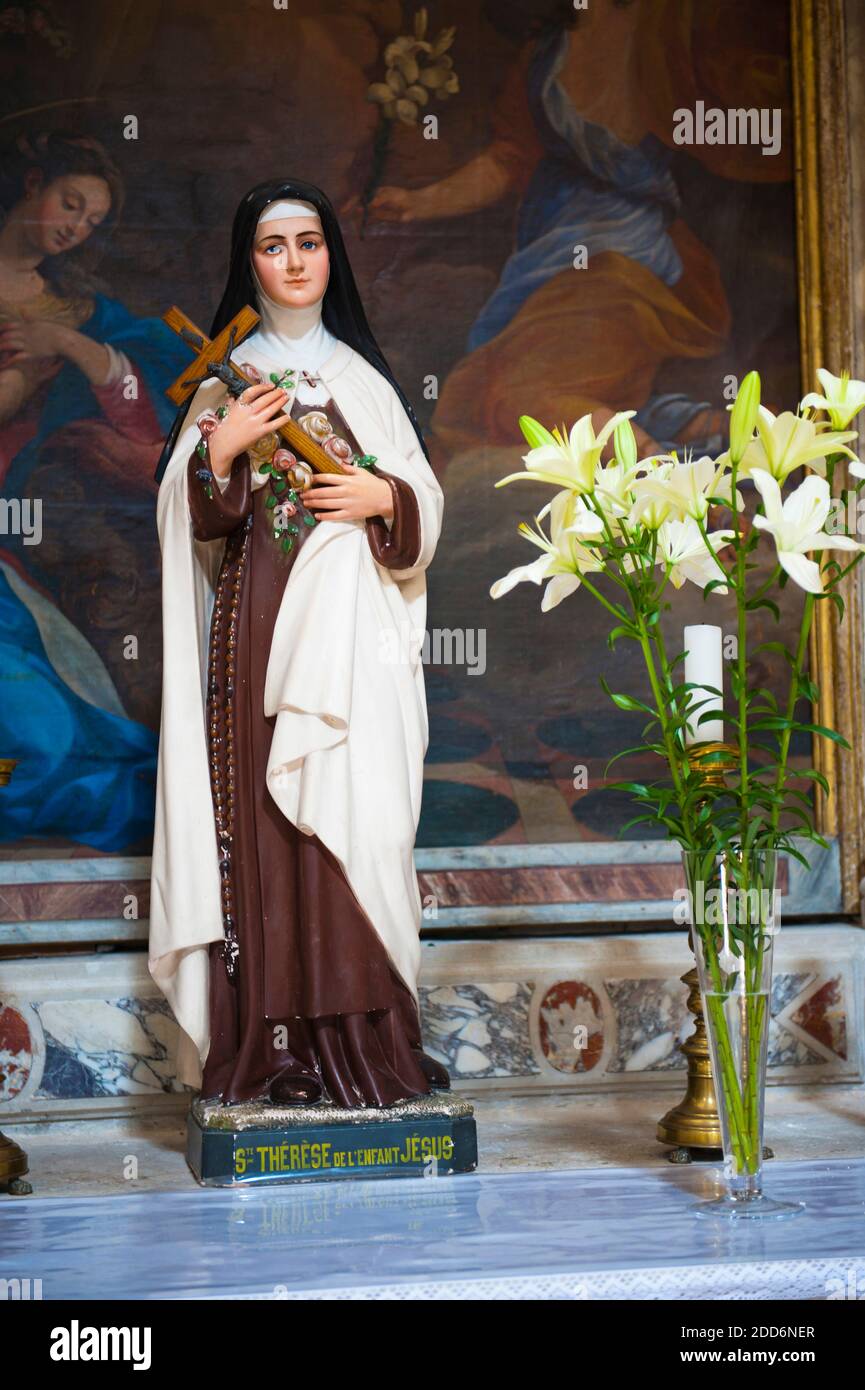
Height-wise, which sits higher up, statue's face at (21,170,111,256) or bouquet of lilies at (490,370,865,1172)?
statue's face at (21,170,111,256)

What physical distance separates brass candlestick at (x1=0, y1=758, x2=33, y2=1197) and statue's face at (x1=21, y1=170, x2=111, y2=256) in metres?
2.51

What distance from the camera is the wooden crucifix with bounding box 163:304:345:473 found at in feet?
14.1

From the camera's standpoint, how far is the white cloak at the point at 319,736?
13.6ft

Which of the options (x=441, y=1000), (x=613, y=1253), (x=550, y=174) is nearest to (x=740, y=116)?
(x=550, y=174)

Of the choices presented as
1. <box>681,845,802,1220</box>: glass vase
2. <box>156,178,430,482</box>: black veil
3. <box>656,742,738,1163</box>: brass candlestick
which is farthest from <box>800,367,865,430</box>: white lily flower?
<box>156,178,430,482</box>: black veil

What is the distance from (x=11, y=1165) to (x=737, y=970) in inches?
74.2

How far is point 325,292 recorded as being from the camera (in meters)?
4.66

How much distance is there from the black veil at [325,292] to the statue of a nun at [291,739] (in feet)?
0.03

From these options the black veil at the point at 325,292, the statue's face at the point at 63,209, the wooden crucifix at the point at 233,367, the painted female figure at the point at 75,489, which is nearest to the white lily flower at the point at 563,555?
the wooden crucifix at the point at 233,367

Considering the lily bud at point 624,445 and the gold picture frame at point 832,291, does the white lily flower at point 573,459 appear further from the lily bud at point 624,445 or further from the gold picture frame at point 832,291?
the gold picture frame at point 832,291

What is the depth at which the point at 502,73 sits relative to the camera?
6109 mm

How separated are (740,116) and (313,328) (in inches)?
97.4

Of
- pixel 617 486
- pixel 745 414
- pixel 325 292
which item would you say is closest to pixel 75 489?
pixel 325 292

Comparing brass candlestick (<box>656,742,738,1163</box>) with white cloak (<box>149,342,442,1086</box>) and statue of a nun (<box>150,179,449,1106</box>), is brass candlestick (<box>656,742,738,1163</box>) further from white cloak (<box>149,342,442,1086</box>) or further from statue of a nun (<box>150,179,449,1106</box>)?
white cloak (<box>149,342,442,1086</box>)
